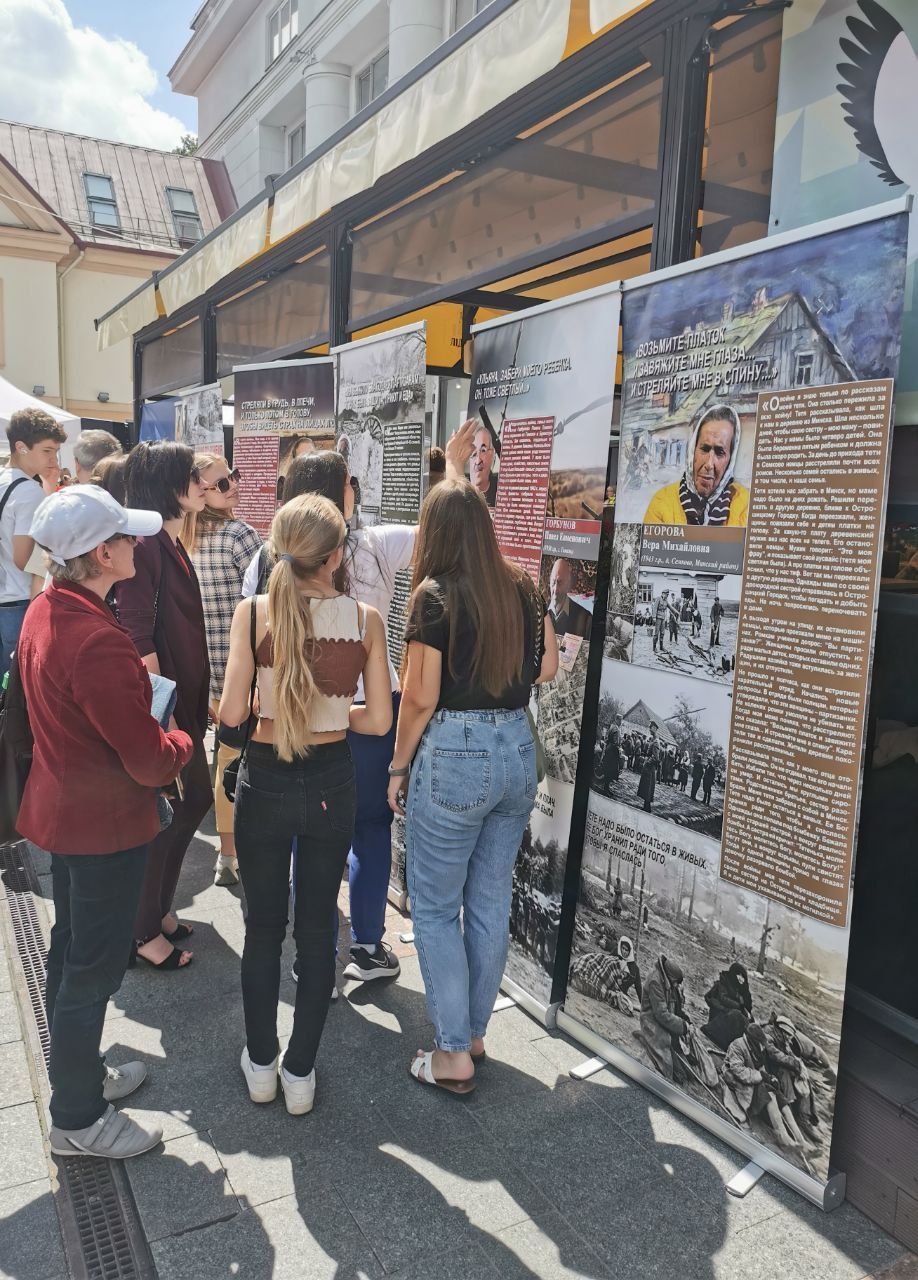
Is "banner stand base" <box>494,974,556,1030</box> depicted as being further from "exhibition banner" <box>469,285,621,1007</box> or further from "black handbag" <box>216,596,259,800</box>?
"black handbag" <box>216,596,259,800</box>

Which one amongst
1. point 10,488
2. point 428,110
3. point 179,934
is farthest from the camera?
point 10,488

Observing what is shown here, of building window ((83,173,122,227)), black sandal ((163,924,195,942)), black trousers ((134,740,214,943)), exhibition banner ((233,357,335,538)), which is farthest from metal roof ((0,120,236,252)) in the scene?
black sandal ((163,924,195,942))

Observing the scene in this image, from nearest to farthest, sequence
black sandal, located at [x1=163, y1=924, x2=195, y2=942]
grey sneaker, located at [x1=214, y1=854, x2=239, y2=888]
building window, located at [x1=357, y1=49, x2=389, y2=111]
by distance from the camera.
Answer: black sandal, located at [x1=163, y1=924, x2=195, y2=942] < grey sneaker, located at [x1=214, y1=854, x2=239, y2=888] < building window, located at [x1=357, y1=49, x2=389, y2=111]

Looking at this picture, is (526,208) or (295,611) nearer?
(295,611)

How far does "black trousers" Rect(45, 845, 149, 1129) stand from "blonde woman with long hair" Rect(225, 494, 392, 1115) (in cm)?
33

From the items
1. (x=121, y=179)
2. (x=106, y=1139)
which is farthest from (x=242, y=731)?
(x=121, y=179)

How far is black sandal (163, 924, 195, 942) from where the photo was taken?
3709 mm

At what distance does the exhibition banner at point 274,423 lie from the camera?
5168 millimetres

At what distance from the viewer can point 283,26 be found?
16016 millimetres

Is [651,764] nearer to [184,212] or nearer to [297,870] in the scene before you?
[297,870]

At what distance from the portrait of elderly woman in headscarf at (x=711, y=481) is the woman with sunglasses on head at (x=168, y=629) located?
5.99 ft

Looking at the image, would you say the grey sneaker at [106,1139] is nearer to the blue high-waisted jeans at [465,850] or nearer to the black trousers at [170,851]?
the blue high-waisted jeans at [465,850]

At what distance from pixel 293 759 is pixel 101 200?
2595cm

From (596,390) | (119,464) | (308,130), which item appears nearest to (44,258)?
(308,130)
